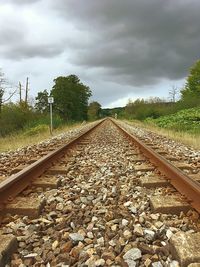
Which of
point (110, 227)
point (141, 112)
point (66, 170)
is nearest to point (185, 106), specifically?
point (141, 112)

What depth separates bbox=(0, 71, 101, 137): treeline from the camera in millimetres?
32406

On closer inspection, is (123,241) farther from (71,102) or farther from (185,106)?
(71,102)

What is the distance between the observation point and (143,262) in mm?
2742

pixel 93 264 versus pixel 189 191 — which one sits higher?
pixel 189 191

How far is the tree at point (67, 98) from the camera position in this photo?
174 ft

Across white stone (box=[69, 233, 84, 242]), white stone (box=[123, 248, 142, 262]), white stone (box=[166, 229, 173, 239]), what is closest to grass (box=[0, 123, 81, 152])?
white stone (box=[69, 233, 84, 242])

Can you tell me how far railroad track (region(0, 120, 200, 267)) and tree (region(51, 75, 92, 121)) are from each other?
45.1 metres

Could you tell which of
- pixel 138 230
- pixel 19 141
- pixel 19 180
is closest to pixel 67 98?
pixel 19 141

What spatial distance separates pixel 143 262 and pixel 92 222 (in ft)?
3.12

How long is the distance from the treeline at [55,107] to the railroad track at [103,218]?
25110mm

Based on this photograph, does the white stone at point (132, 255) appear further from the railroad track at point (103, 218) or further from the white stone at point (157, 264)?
the white stone at point (157, 264)

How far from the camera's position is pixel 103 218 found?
371 cm

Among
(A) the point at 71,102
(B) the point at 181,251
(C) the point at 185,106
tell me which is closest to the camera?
(B) the point at 181,251

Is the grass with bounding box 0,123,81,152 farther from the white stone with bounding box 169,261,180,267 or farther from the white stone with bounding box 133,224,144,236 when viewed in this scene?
the white stone with bounding box 169,261,180,267
